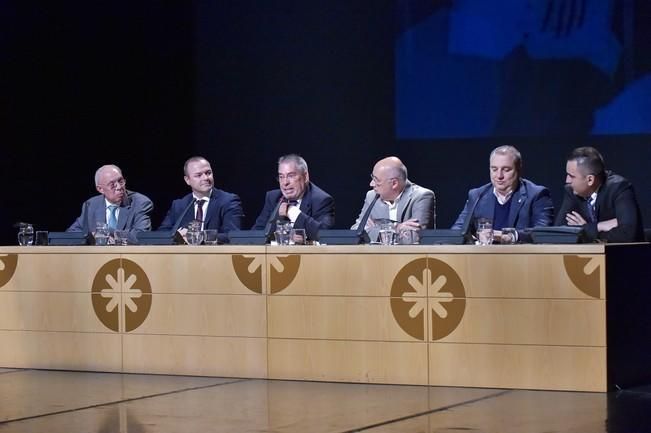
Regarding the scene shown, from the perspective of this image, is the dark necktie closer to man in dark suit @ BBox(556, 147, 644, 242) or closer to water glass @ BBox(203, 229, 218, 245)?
water glass @ BBox(203, 229, 218, 245)

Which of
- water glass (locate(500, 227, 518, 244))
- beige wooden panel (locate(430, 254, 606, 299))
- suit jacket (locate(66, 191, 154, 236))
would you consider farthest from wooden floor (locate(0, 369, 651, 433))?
suit jacket (locate(66, 191, 154, 236))

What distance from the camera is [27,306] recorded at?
6227 mm

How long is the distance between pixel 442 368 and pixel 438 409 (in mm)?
639

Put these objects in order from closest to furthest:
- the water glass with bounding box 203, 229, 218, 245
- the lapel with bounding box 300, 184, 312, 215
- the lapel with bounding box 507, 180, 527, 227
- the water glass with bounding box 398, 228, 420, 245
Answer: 1. the water glass with bounding box 398, 228, 420, 245
2. the water glass with bounding box 203, 229, 218, 245
3. the lapel with bounding box 507, 180, 527, 227
4. the lapel with bounding box 300, 184, 312, 215

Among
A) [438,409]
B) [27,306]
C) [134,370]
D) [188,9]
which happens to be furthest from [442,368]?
[188,9]

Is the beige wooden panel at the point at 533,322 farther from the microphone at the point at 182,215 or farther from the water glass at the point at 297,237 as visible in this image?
the microphone at the point at 182,215

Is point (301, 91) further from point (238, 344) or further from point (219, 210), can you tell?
point (238, 344)

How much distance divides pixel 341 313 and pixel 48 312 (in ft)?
5.39

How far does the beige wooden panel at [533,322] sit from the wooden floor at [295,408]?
0.75 ft

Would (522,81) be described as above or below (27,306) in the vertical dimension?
above

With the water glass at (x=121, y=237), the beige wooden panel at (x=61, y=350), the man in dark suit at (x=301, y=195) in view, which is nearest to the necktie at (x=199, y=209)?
the man in dark suit at (x=301, y=195)

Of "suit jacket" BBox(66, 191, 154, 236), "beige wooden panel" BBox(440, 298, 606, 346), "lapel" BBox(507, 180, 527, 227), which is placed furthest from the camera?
"suit jacket" BBox(66, 191, 154, 236)

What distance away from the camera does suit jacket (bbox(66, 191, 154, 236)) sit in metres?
7.35

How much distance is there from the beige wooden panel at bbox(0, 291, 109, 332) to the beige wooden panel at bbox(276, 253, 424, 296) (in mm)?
1057
